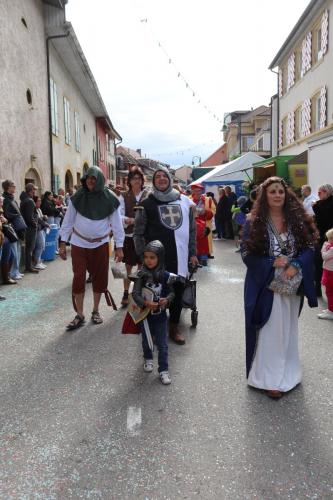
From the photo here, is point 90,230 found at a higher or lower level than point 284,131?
lower

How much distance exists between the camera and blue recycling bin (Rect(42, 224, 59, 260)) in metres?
10.2

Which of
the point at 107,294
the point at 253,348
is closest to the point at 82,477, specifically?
the point at 253,348

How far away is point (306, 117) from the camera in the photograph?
1858 cm

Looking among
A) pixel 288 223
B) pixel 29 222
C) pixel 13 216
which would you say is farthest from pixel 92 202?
pixel 29 222

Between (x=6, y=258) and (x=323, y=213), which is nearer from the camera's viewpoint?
(x=323, y=213)

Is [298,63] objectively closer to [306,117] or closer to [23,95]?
[306,117]

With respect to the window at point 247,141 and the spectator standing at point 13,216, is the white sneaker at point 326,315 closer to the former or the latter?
the spectator standing at point 13,216

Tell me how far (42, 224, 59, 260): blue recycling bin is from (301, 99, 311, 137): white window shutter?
41.0 ft

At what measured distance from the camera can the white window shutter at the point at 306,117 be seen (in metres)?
18.2

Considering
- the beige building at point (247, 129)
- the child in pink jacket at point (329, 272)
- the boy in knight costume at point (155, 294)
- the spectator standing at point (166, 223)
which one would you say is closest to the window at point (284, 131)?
the beige building at point (247, 129)

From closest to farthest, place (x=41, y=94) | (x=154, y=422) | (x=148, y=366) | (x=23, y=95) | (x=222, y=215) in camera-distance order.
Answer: (x=154, y=422), (x=148, y=366), (x=23, y=95), (x=41, y=94), (x=222, y=215)

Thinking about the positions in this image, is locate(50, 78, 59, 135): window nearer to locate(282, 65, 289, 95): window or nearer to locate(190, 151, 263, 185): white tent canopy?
locate(190, 151, 263, 185): white tent canopy

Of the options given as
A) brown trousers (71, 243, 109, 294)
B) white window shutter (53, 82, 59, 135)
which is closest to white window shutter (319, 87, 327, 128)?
white window shutter (53, 82, 59, 135)

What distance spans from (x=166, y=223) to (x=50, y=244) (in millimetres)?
6559
